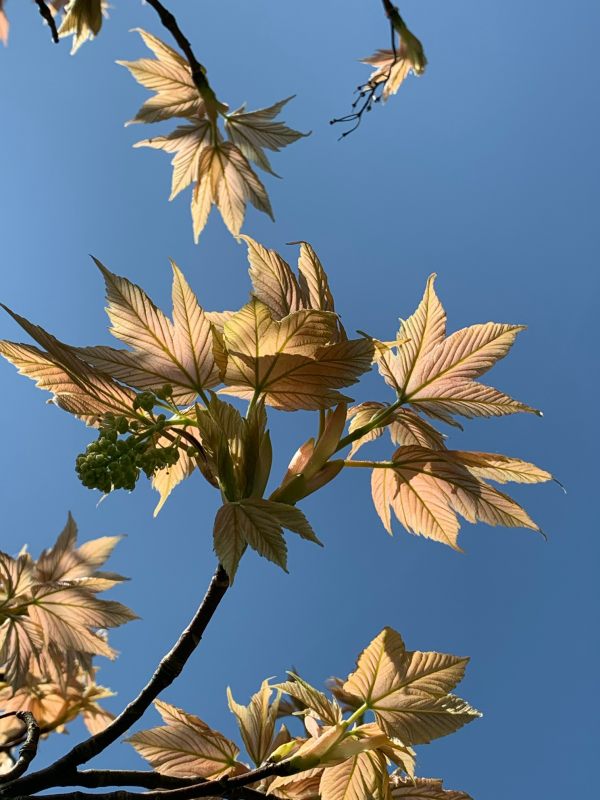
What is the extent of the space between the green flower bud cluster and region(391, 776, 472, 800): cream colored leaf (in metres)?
0.57

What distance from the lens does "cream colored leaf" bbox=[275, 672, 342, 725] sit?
0.83m

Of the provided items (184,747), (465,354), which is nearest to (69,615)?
(184,747)

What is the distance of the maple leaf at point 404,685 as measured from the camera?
83 cm

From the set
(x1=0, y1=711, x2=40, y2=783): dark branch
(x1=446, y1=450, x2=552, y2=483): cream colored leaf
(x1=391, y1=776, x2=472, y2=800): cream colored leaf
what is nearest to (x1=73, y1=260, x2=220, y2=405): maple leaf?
(x1=446, y1=450, x2=552, y2=483): cream colored leaf

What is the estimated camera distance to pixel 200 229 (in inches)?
49.6

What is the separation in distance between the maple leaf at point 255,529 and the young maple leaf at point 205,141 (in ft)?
2.31

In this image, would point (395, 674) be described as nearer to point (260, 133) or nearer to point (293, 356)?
point (293, 356)

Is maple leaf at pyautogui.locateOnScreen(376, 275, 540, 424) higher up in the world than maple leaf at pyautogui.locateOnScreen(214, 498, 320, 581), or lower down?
higher up

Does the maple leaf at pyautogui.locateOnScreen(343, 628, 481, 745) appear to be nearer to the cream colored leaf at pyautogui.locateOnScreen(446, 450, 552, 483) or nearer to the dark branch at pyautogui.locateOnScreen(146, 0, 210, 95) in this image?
the cream colored leaf at pyautogui.locateOnScreen(446, 450, 552, 483)

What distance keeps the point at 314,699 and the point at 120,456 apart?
0.40m

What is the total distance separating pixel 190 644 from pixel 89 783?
0.19 m

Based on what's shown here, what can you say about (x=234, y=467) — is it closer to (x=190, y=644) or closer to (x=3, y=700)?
(x=190, y=644)

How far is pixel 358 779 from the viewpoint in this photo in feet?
2.66

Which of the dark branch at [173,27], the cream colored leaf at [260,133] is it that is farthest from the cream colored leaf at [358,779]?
the cream colored leaf at [260,133]
